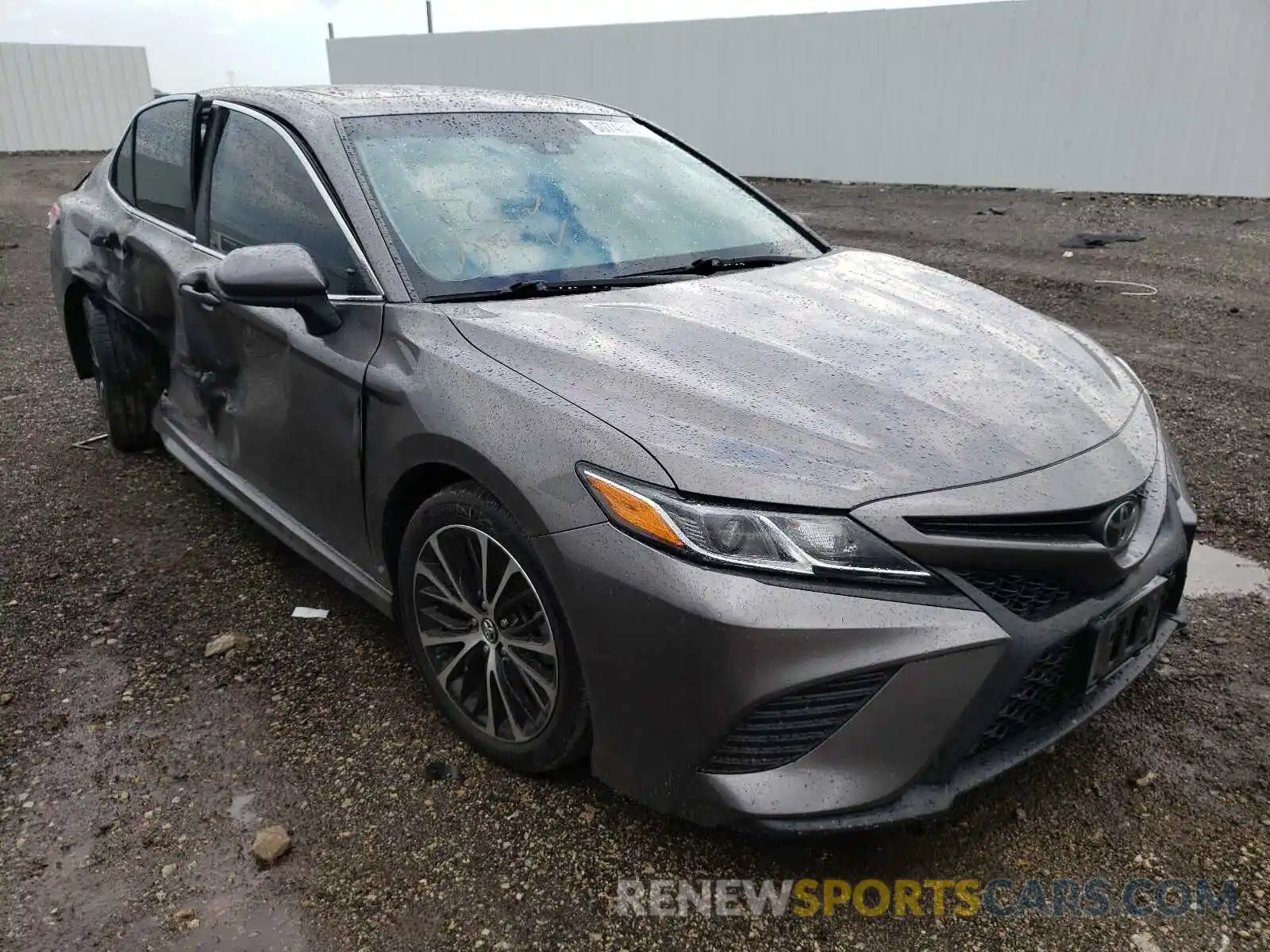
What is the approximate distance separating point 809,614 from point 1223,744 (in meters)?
1.44

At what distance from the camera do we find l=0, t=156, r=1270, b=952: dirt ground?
6.88 feet

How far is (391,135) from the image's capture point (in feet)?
9.87

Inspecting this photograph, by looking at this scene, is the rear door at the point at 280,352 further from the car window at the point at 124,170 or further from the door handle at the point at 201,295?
the car window at the point at 124,170

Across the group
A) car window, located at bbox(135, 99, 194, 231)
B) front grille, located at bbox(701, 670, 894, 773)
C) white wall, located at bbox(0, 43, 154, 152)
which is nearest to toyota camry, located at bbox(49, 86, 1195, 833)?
front grille, located at bbox(701, 670, 894, 773)

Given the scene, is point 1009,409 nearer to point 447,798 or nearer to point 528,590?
point 528,590

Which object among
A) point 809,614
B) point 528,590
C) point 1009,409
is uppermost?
point 1009,409

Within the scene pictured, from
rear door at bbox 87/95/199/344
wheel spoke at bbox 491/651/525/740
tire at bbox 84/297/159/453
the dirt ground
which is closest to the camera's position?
the dirt ground

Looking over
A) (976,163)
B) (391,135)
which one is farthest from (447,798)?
(976,163)

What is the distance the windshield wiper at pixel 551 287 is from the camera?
8.55ft

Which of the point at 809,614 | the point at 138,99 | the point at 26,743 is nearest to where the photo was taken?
the point at 809,614

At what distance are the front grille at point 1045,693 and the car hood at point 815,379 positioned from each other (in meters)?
0.38

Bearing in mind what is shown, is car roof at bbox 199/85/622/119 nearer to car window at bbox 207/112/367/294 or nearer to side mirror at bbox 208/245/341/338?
car window at bbox 207/112/367/294

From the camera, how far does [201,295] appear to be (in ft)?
10.9

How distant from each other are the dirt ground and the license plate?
40 cm
